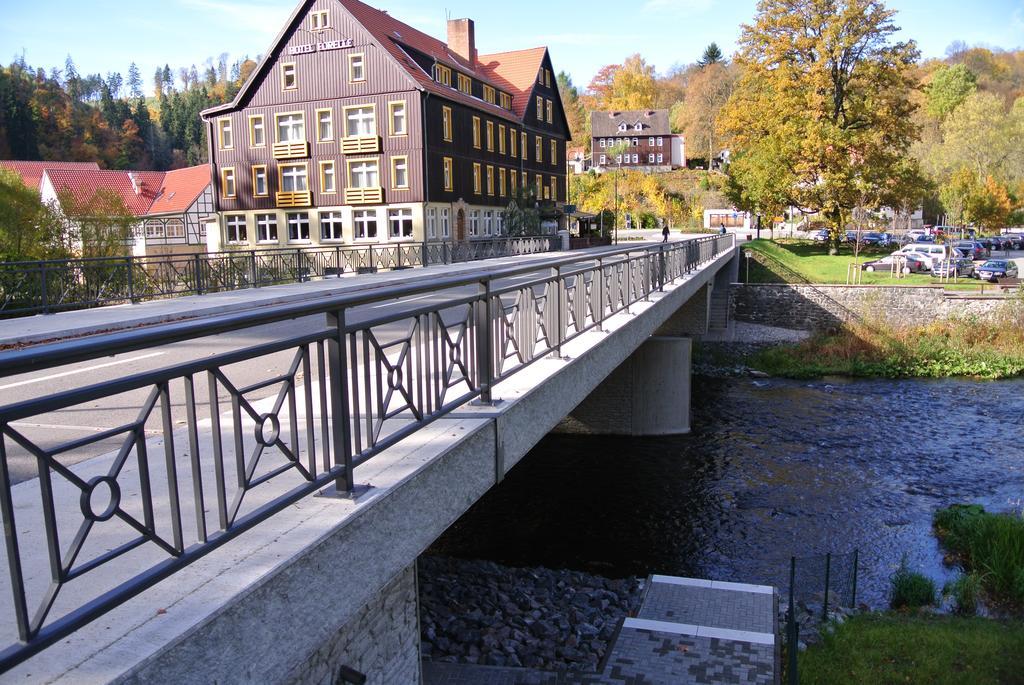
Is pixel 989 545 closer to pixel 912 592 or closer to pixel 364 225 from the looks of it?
pixel 912 592

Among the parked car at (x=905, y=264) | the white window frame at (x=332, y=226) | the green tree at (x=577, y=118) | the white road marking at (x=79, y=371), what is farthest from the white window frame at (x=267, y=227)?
the green tree at (x=577, y=118)

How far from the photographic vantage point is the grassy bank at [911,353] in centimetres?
3011

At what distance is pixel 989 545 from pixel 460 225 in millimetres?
33084

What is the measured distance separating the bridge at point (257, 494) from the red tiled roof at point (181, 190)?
197 ft

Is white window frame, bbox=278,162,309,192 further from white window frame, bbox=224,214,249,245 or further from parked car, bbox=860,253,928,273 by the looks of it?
parked car, bbox=860,253,928,273

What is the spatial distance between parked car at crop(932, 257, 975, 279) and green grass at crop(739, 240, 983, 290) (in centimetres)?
78

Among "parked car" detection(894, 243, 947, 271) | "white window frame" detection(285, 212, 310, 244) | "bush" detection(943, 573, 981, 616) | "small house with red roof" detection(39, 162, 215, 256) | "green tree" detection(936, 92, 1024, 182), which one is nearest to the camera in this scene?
"bush" detection(943, 573, 981, 616)

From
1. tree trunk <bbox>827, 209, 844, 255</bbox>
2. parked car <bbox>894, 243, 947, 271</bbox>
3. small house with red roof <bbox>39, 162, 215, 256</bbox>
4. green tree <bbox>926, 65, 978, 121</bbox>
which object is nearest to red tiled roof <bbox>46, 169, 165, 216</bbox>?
small house with red roof <bbox>39, 162, 215, 256</bbox>

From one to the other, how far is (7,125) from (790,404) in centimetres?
7795

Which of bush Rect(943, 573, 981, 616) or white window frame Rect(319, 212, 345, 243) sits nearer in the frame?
bush Rect(943, 573, 981, 616)

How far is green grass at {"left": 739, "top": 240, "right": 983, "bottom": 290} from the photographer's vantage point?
38.4 metres

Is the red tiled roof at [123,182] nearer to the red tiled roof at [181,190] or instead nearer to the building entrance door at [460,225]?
the red tiled roof at [181,190]

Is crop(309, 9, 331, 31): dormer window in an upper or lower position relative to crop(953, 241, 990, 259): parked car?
upper

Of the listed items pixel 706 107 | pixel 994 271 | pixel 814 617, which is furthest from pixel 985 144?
pixel 814 617
